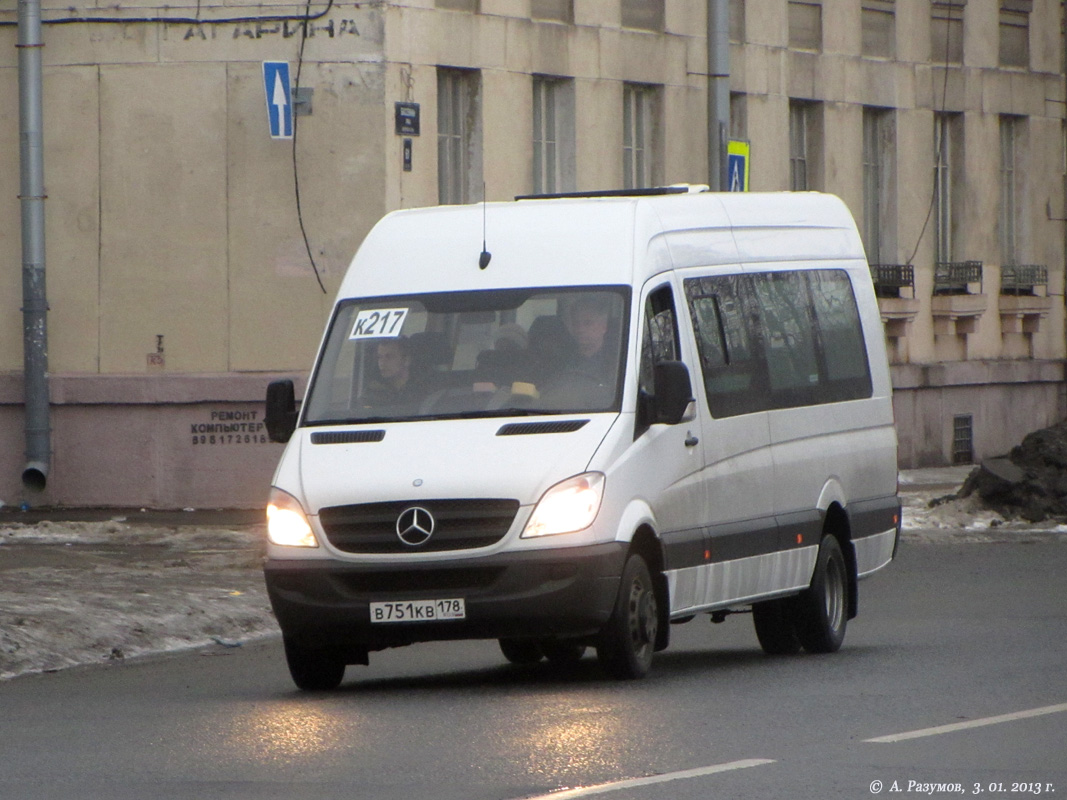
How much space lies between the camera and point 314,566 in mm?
10633

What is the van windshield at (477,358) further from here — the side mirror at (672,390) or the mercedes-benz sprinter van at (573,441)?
the side mirror at (672,390)

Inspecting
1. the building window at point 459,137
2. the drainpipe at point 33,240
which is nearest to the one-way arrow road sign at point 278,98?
the building window at point 459,137

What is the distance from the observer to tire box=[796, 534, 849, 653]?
12477 mm

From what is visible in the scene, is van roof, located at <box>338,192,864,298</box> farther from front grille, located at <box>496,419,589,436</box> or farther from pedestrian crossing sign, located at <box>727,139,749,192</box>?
pedestrian crossing sign, located at <box>727,139,749,192</box>

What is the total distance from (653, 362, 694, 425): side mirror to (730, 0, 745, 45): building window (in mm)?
18014

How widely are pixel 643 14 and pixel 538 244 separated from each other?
1562 cm

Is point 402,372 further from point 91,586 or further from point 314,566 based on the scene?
point 91,586

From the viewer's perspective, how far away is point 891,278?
30703 millimetres

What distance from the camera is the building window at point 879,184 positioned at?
3119 cm

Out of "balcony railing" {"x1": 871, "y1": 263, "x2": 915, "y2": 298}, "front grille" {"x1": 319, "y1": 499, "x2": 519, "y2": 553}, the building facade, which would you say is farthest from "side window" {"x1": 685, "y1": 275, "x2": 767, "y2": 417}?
"balcony railing" {"x1": 871, "y1": 263, "x2": 915, "y2": 298}

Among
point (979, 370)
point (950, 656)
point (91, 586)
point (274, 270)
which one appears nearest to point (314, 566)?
point (950, 656)

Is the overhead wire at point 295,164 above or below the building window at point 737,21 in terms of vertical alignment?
below

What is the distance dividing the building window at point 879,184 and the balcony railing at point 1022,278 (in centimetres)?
252

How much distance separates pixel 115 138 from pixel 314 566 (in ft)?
45.7
